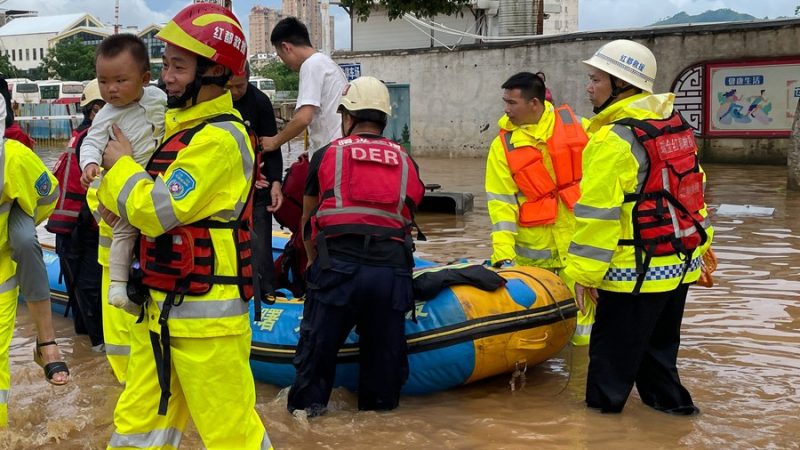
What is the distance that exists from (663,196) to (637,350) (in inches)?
30.6

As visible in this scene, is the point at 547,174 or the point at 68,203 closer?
the point at 547,174

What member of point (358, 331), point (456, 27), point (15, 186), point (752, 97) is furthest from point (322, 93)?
point (456, 27)

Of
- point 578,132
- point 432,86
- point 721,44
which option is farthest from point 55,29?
point 578,132

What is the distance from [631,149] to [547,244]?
1.53 metres

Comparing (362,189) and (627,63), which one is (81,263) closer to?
(362,189)

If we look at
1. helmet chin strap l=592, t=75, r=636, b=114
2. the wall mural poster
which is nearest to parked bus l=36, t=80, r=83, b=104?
the wall mural poster

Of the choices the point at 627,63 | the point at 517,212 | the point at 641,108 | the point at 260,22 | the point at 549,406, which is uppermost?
the point at 260,22

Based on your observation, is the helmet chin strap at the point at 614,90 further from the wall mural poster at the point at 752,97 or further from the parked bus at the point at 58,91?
the parked bus at the point at 58,91

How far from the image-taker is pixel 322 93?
18.3 feet

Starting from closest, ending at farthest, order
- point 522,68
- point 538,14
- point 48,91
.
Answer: point 522,68 < point 538,14 < point 48,91

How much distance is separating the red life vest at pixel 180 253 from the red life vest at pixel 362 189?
1406mm

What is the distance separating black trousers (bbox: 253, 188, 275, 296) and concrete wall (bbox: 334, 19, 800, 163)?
13847 mm

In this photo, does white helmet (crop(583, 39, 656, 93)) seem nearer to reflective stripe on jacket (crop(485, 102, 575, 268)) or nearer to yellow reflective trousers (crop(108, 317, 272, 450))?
reflective stripe on jacket (crop(485, 102, 575, 268))

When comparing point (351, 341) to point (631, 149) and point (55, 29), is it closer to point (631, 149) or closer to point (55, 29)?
point (631, 149)
